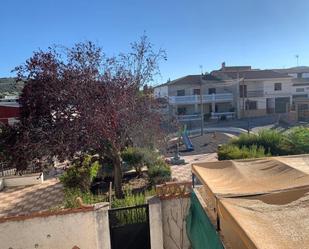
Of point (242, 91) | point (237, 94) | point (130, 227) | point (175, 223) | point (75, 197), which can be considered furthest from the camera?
point (237, 94)

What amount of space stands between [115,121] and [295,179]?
533 centimetres

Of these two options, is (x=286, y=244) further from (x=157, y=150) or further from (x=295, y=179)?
(x=157, y=150)

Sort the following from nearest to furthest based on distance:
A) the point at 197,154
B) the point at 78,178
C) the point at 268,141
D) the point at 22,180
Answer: the point at 78,178 → the point at 268,141 → the point at 22,180 → the point at 197,154

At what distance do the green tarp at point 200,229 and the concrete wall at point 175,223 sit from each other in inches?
11.5

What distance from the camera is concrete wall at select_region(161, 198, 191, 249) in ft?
22.1

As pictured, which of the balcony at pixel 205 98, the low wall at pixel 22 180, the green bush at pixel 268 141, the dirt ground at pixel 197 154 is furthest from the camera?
the balcony at pixel 205 98

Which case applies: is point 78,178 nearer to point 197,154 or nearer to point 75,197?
point 75,197

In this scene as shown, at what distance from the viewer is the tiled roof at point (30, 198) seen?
11508mm

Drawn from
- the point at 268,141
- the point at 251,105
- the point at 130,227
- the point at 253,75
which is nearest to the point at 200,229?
the point at 130,227

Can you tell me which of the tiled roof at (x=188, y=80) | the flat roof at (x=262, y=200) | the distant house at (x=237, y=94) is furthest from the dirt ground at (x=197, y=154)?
the tiled roof at (x=188, y=80)

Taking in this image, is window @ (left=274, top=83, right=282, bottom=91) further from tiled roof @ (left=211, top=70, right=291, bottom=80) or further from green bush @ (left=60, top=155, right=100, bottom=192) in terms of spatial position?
green bush @ (left=60, top=155, right=100, bottom=192)

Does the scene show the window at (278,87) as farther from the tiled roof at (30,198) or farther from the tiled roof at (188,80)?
the tiled roof at (30,198)

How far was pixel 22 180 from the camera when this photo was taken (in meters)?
14.9

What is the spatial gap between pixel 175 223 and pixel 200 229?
1.57 metres
